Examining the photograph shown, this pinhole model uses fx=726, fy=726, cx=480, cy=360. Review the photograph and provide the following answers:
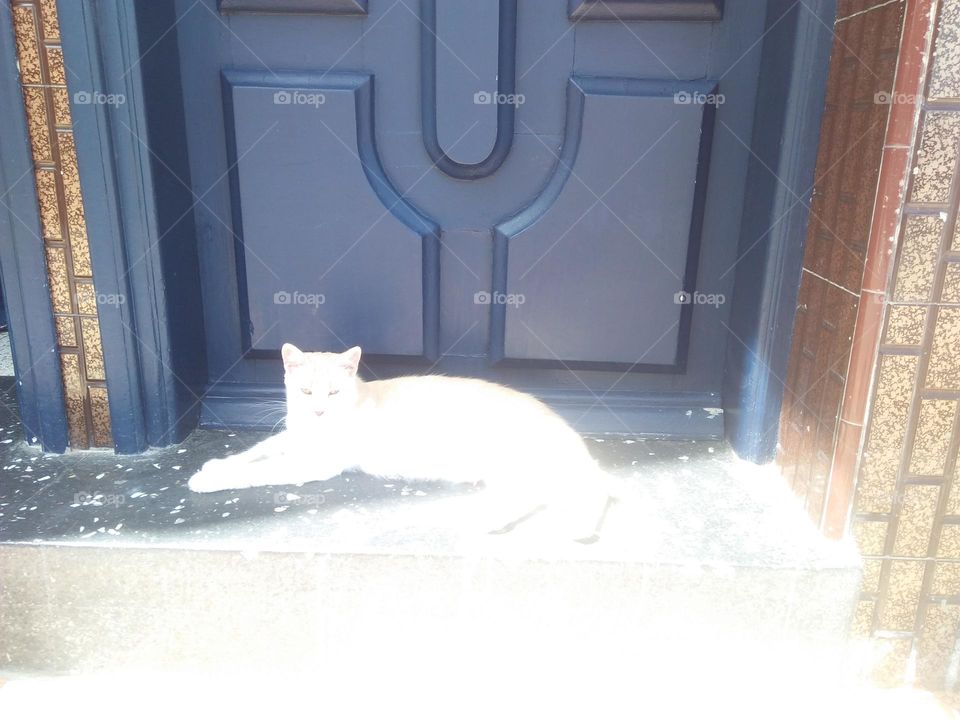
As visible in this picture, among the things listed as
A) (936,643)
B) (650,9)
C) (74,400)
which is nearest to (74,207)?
(74,400)

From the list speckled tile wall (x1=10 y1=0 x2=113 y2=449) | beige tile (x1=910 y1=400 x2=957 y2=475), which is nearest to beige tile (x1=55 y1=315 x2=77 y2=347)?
speckled tile wall (x1=10 y1=0 x2=113 y2=449)

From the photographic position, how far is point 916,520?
158 cm

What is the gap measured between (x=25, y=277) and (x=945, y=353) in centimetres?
211

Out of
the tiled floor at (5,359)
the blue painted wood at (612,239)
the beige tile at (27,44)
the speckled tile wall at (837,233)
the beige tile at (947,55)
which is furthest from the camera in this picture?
the tiled floor at (5,359)

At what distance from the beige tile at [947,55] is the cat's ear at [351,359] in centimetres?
134

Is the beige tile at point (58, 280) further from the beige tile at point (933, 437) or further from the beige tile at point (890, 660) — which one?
the beige tile at point (890, 660)

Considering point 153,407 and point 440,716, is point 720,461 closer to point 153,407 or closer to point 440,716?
point 440,716

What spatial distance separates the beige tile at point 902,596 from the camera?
5.28 feet

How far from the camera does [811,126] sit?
1671 mm

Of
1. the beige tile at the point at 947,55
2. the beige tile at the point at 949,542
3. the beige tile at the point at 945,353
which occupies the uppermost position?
the beige tile at the point at 947,55

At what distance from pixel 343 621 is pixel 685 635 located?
0.76 metres

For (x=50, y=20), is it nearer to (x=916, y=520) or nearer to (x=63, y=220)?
(x=63, y=220)

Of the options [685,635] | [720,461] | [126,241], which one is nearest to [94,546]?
[126,241]

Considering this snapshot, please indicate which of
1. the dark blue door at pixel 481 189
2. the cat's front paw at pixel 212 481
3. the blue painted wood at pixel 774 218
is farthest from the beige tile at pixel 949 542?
the cat's front paw at pixel 212 481
